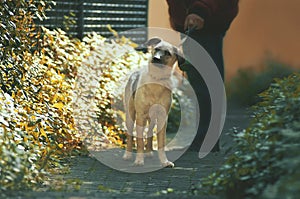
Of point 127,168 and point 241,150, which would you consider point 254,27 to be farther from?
point 241,150

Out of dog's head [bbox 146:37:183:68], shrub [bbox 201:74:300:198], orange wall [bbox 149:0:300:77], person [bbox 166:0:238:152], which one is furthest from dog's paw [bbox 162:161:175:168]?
orange wall [bbox 149:0:300:77]

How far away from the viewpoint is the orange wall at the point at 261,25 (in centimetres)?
1273

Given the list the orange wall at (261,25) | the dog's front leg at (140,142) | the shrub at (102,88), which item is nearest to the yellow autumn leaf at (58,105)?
the shrub at (102,88)

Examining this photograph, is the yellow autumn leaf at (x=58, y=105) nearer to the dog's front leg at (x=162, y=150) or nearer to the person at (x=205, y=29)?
the dog's front leg at (x=162, y=150)

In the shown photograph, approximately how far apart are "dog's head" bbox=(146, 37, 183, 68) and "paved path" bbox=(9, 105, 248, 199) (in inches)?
38.1

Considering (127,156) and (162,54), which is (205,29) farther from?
(127,156)

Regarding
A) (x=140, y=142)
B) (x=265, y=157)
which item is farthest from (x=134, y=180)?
(x=265, y=157)

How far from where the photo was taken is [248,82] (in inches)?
514

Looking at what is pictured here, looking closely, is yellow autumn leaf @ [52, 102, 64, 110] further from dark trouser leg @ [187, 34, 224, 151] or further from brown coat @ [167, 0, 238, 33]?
brown coat @ [167, 0, 238, 33]

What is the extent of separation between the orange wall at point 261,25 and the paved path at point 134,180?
407 cm

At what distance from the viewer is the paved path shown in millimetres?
5520

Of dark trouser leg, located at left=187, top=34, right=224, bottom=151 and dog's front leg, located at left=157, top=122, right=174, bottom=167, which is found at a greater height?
dark trouser leg, located at left=187, top=34, right=224, bottom=151

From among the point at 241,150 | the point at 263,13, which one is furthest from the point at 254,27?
the point at 241,150

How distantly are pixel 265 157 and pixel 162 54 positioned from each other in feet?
8.96
